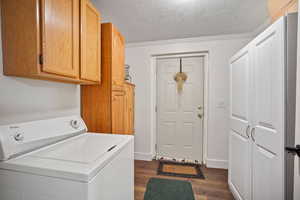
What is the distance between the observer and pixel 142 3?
164 cm

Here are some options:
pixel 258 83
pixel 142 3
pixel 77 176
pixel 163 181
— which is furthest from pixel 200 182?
pixel 142 3

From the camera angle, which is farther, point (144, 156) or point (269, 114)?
point (144, 156)

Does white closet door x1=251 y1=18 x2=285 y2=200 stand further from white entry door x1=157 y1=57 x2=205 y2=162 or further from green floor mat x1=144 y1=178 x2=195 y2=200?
white entry door x1=157 y1=57 x2=205 y2=162

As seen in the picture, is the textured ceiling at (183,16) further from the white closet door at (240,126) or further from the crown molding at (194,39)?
the white closet door at (240,126)

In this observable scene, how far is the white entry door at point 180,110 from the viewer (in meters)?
2.77

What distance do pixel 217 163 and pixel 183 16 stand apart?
8.44ft

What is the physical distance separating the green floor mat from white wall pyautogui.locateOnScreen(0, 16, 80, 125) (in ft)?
4.84

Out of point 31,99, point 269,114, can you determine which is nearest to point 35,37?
point 31,99

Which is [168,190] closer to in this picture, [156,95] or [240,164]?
[240,164]

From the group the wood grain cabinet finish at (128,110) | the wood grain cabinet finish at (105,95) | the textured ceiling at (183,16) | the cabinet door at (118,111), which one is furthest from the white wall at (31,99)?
the textured ceiling at (183,16)

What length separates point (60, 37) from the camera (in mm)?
1009

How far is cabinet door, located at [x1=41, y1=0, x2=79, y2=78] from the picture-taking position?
2.95 ft

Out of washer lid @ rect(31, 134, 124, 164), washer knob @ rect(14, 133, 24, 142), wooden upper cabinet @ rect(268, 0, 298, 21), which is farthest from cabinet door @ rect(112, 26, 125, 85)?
wooden upper cabinet @ rect(268, 0, 298, 21)

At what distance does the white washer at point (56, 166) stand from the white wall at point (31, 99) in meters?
0.10
